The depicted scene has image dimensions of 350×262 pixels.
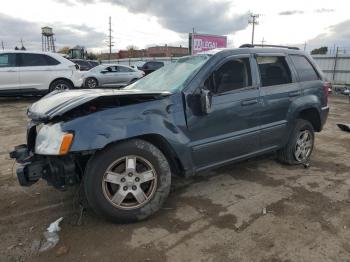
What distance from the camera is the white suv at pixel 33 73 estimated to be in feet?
36.4

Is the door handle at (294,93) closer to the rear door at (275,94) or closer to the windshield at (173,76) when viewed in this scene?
the rear door at (275,94)

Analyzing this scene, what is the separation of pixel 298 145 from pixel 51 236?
3.67 m

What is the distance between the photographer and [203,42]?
20.0m

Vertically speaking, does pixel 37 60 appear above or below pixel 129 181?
above

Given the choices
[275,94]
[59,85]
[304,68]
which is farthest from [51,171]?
[59,85]

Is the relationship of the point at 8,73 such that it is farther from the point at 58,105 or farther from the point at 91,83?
the point at 58,105

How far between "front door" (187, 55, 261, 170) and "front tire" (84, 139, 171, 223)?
1.75 feet

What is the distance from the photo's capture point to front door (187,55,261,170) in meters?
3.83

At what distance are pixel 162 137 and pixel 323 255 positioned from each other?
1.81m

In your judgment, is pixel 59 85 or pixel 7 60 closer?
pixel 7 60

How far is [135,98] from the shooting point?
3424 millimetres

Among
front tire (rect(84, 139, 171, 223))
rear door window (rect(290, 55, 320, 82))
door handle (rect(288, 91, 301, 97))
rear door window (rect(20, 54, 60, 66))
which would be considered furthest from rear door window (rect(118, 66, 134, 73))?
front tire (rect(84, 139, 171, 223))

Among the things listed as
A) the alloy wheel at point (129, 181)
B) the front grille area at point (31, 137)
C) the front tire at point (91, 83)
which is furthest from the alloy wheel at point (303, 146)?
the front tire at point (91, 83)

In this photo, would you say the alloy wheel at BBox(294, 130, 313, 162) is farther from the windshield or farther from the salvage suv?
the windshield
